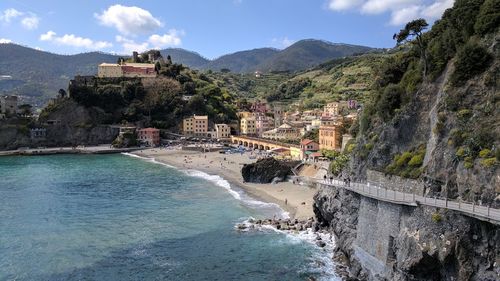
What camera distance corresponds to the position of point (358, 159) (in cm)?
3516

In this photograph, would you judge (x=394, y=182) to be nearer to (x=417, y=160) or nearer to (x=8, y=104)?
(x=417, y=160)

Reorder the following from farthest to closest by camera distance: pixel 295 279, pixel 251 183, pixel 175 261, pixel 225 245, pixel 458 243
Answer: pixel 251 183 < pixel 225 245 < pixel 175 261 < pixel 295 279 < pixel 458 243

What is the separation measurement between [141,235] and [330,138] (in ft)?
140

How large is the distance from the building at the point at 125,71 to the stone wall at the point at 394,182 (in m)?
126

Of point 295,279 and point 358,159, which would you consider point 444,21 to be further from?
point 295,279

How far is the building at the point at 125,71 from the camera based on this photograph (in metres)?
149

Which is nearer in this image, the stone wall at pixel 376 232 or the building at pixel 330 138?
the stone wall at pixel 376 232

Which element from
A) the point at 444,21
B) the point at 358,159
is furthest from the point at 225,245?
the point at 444,21

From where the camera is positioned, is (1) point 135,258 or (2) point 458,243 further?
(1) point 135,258

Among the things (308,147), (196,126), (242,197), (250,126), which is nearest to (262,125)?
(250,126)

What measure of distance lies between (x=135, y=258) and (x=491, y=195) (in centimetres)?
2559

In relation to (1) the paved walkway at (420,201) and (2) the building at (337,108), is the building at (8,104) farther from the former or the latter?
(1) the paved walkway at (420,201)

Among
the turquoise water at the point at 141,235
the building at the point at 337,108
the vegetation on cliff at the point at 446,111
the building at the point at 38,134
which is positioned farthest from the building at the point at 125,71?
the vegetation on cliff at the point at 446,111

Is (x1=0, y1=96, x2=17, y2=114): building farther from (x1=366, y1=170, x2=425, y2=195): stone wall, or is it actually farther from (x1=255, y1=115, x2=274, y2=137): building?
(x1=366, y1=170, x2=425, y2=195): stone wall
